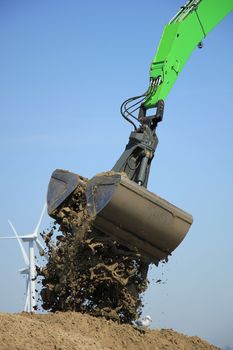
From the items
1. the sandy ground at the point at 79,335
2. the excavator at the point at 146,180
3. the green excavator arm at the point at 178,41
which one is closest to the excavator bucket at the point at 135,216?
the excavator at the point at 146,180

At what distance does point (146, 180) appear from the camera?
32.4 feet

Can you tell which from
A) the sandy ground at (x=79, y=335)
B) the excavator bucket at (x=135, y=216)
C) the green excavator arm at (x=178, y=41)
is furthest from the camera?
the green excavator arm at (x=178, y=41)

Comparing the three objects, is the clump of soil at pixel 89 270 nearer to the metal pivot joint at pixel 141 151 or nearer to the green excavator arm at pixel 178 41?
the metal pivot joint at pixel 141 151

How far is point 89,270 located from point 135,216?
2.97 ft

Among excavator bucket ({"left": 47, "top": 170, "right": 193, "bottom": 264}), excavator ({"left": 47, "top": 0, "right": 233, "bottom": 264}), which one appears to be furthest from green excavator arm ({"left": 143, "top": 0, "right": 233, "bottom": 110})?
excavator bucket ({"left": 47, "top": 170, "right": 193, "bottom": 264})

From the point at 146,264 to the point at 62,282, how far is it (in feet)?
3.47

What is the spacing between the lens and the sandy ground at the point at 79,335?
7582 mm

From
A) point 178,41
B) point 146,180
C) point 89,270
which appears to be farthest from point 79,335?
point 178,41

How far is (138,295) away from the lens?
9.73 m

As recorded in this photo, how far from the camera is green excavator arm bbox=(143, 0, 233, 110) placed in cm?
1034

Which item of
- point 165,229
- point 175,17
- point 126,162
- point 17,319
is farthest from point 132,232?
point 175,17

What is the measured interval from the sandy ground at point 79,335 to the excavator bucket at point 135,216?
97cm

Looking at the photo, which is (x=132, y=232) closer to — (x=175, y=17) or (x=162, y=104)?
(x=162, y=104)

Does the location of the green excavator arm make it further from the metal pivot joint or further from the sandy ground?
the sandy ground
